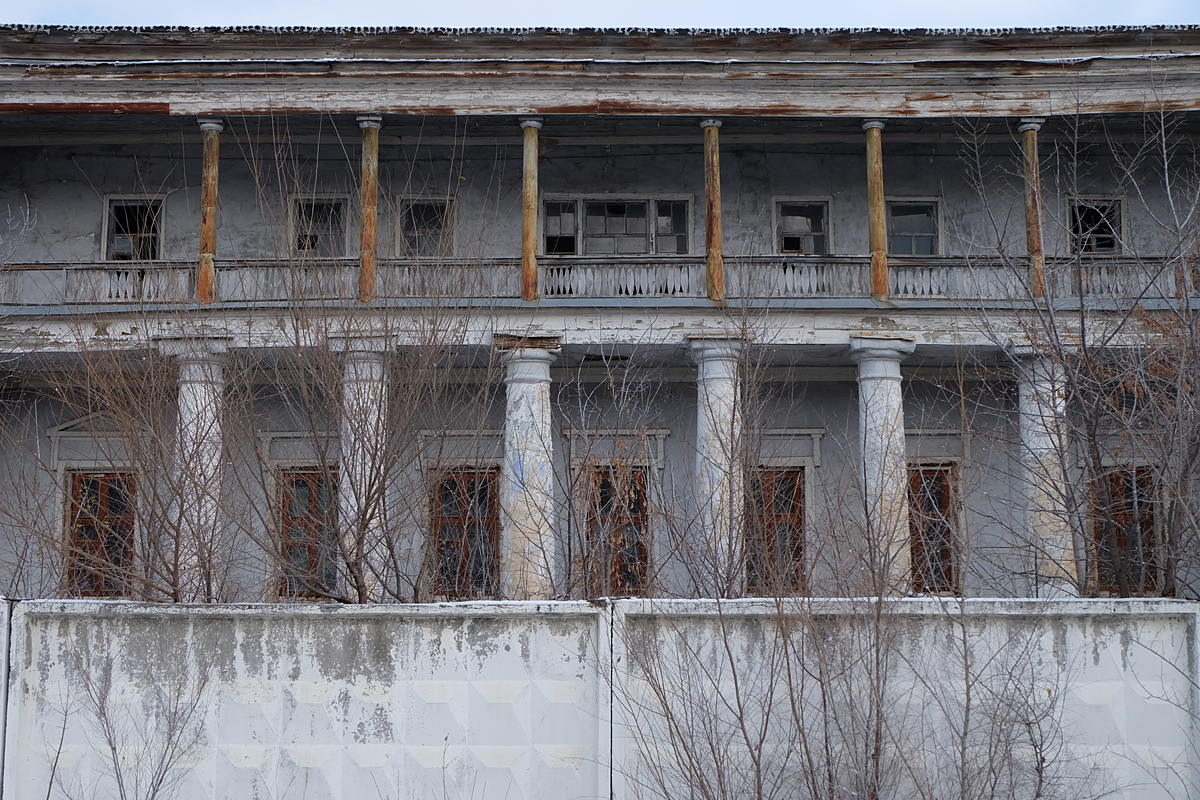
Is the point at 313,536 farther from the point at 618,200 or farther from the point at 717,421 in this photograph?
the point at 618,200

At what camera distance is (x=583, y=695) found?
5332 millimetres

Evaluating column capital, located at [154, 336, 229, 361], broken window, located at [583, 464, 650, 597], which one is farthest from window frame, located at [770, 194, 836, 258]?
column capital, located at [154, 336, 229, 361]

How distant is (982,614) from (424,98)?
9.65m

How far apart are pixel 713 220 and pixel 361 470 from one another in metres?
6.55

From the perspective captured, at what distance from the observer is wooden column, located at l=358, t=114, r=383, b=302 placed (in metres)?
12.4

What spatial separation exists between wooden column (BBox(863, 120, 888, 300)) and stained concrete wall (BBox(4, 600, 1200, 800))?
774cm

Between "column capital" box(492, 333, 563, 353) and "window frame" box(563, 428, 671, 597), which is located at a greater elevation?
"column capital" box(492, 333, 563, 353)

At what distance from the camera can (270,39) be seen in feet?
44.1

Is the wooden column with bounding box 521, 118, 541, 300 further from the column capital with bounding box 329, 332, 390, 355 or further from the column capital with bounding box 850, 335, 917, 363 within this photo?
the column capital with bounding box 850, 335, 917, 363

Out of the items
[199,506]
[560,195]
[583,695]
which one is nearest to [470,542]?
[560,195]

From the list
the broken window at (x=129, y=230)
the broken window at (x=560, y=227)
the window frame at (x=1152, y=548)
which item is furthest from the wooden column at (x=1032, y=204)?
the broken window at (x=129, y=230)

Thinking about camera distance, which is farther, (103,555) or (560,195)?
(560,195)

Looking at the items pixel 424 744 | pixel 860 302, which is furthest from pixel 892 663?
pixel 860 302

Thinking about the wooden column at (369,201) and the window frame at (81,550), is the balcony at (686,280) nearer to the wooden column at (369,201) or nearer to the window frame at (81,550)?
the wooden column at (369,201)
